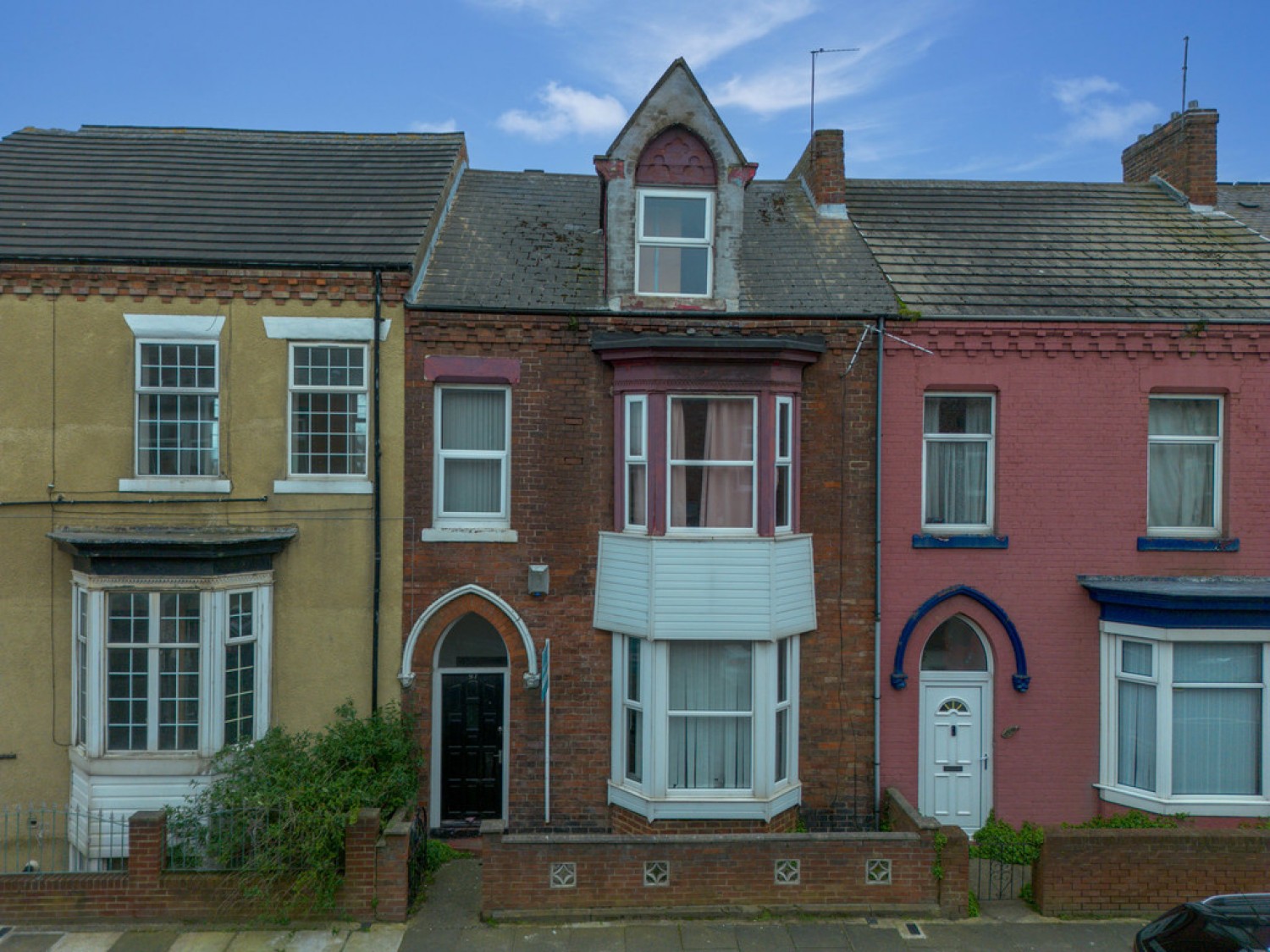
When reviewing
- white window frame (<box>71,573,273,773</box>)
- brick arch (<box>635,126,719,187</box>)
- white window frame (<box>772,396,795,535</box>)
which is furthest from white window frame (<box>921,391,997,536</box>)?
white window frame (<box>71,573,273,773</box>)

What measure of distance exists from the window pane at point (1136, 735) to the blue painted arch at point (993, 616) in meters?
1.26

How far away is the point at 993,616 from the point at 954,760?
197 cm

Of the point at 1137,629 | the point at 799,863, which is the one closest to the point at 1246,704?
the point at 1137,629

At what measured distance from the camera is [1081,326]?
39.3 ft

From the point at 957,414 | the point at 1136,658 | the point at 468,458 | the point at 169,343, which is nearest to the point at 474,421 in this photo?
the point at 468,458

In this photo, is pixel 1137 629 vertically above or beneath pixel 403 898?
above

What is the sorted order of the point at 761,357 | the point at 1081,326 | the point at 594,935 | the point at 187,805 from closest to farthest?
the point at 594,935 < the point at 187,805 < the point at 761,357 < the point at 1081,326

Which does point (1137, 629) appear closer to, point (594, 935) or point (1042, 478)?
point (1042, 478)

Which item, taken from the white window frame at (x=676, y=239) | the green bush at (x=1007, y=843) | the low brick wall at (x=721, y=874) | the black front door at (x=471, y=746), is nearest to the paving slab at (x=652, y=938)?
the low brick wall at (x=721, y=874)

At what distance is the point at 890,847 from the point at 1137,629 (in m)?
4.46

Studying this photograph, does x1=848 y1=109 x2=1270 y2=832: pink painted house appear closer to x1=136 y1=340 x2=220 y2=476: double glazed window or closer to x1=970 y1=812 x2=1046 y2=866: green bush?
x1=970 y1=812 x2=1046 y2=866: green bush

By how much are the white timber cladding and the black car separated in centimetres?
482

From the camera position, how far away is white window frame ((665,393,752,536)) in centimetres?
1139

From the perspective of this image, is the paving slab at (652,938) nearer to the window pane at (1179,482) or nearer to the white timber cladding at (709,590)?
the white timber cladding at (709,590)
